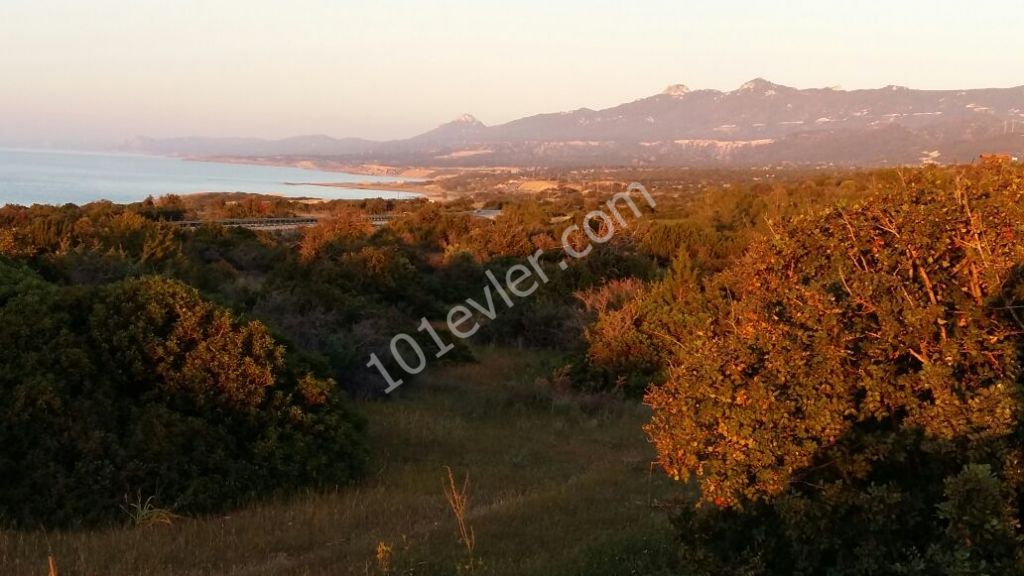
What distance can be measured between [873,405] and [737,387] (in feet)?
2.30

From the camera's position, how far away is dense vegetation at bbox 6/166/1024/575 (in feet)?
13.5

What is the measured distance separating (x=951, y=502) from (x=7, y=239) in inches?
745

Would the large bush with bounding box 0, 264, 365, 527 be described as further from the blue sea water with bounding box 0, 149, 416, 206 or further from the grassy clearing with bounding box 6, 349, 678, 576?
the blue sea water with bounding box 0, 149, 416, 206

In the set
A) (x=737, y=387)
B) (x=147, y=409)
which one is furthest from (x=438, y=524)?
(x=147, y=409)

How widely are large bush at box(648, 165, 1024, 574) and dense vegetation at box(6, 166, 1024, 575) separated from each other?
12 millimetres

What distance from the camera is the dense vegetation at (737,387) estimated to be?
13.5ft

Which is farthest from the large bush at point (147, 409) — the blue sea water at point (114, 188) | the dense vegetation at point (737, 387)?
the blue sea water at point (114, 188)

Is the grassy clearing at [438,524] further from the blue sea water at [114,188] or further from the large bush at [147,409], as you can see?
the blue sea water at [114,188]

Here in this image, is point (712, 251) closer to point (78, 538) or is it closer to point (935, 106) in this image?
point (78, 538)

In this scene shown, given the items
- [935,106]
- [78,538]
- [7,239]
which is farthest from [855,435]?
[935,106]

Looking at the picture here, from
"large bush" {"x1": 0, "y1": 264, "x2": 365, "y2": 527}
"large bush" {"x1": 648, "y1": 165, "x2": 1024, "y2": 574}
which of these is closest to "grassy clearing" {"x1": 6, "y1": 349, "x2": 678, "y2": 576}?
"large bush" {"x1": 0, "y1": 264, "x2": 365, "y2": 527}

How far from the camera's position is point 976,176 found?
520 cm

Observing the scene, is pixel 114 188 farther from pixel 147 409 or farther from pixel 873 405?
pixel 873 405

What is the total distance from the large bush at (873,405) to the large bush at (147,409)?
479 cm
